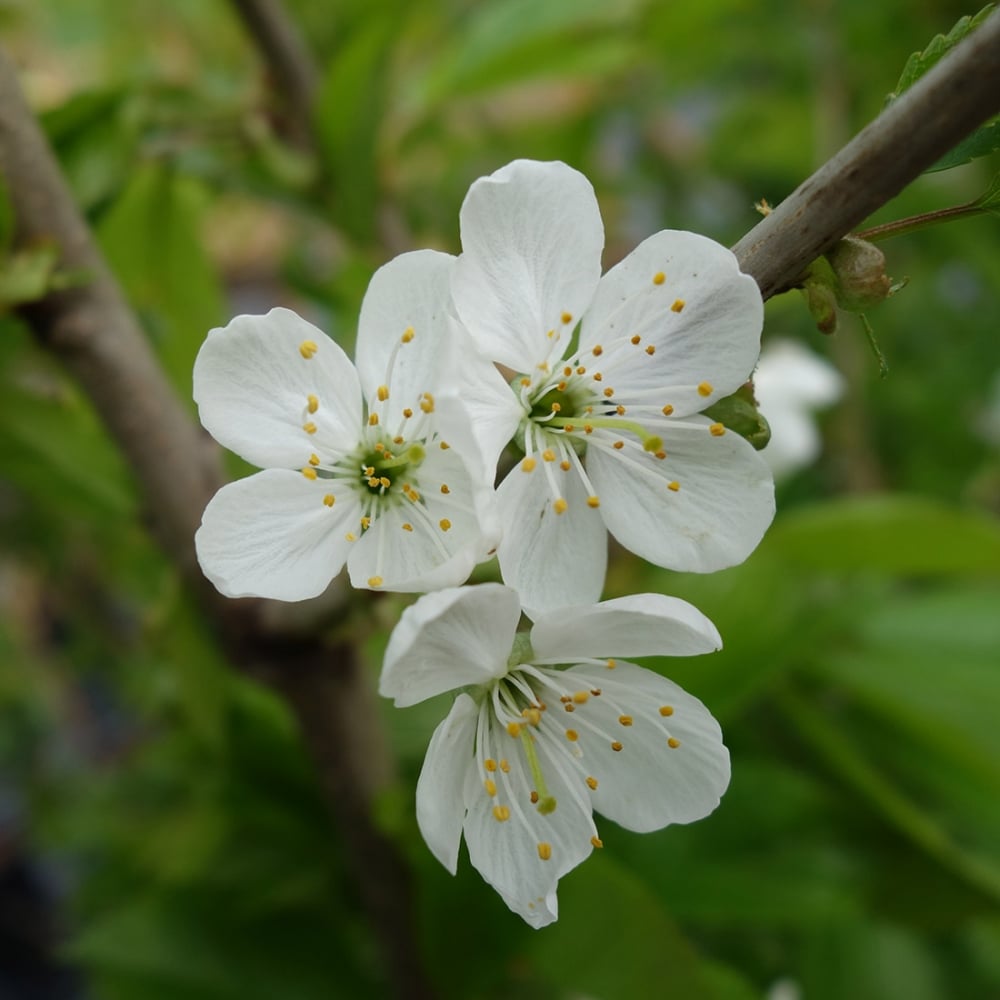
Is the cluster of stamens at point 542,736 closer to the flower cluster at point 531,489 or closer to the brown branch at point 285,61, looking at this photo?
the flower cluster at point 531,489

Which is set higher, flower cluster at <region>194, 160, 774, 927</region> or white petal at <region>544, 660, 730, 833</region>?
flower cluster at <region>194, 160, 774, 927</region>

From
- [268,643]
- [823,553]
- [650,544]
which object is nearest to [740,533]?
[650,544]

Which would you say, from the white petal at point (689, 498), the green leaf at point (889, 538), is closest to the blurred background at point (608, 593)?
the green leaf at point (889, 538)

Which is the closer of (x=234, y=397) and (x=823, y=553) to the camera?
(x=234, y=397)

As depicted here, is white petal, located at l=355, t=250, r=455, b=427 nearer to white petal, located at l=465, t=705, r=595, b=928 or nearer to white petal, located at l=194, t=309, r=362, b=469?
white petal, located at l=194, t=309, r=362, b=469

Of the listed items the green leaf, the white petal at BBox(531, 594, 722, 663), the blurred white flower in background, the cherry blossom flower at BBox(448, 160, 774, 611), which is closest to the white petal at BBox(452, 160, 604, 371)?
the cherry blossom flower at BBox(448, 160, 774, 611)

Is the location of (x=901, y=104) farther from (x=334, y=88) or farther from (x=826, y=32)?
(x=826, y=32)
